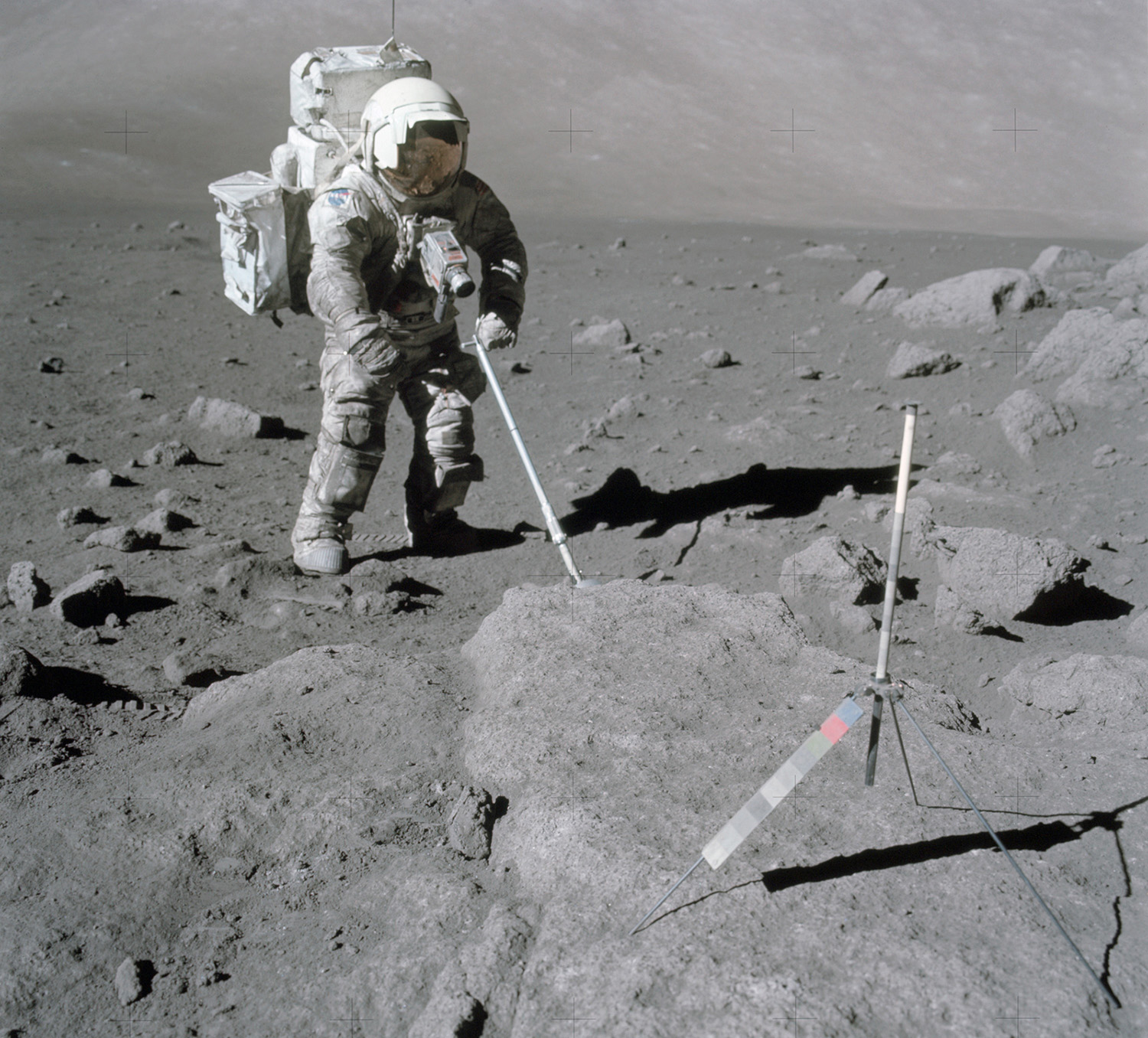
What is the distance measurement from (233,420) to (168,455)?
474 millimetres

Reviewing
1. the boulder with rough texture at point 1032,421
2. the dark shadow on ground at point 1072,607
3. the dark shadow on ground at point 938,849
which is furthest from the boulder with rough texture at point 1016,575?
the boulder with rough texture at point 1032,421

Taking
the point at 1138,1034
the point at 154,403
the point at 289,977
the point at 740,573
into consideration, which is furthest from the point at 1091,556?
the point at 154,403

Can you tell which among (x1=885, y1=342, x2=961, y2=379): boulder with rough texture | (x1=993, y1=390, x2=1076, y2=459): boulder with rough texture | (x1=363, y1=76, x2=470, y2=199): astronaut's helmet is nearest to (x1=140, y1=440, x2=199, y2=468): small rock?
(x1=363, y1=76, x2=470, y2=199): astronaut's helmet

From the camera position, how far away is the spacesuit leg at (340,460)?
421cm

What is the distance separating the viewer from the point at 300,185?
14.5 feet

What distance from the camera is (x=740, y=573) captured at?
13.5 ft

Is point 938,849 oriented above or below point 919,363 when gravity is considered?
above

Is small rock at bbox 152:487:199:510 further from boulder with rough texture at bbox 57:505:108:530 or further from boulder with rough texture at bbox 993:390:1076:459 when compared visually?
boulder with rough texture at bbox 993:390:1076:459

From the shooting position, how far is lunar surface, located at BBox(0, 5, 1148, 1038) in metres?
1.96

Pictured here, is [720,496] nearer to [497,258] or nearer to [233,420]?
[497,258]

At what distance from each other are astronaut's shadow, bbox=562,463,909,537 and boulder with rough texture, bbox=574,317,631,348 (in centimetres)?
213

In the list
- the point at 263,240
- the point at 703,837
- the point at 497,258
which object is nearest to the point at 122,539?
the point at 263,240

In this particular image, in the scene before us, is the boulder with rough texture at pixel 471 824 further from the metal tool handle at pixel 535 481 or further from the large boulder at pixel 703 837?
the metal tool handle at pixel 535 481

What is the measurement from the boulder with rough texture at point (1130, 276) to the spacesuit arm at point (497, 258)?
13.5ft
